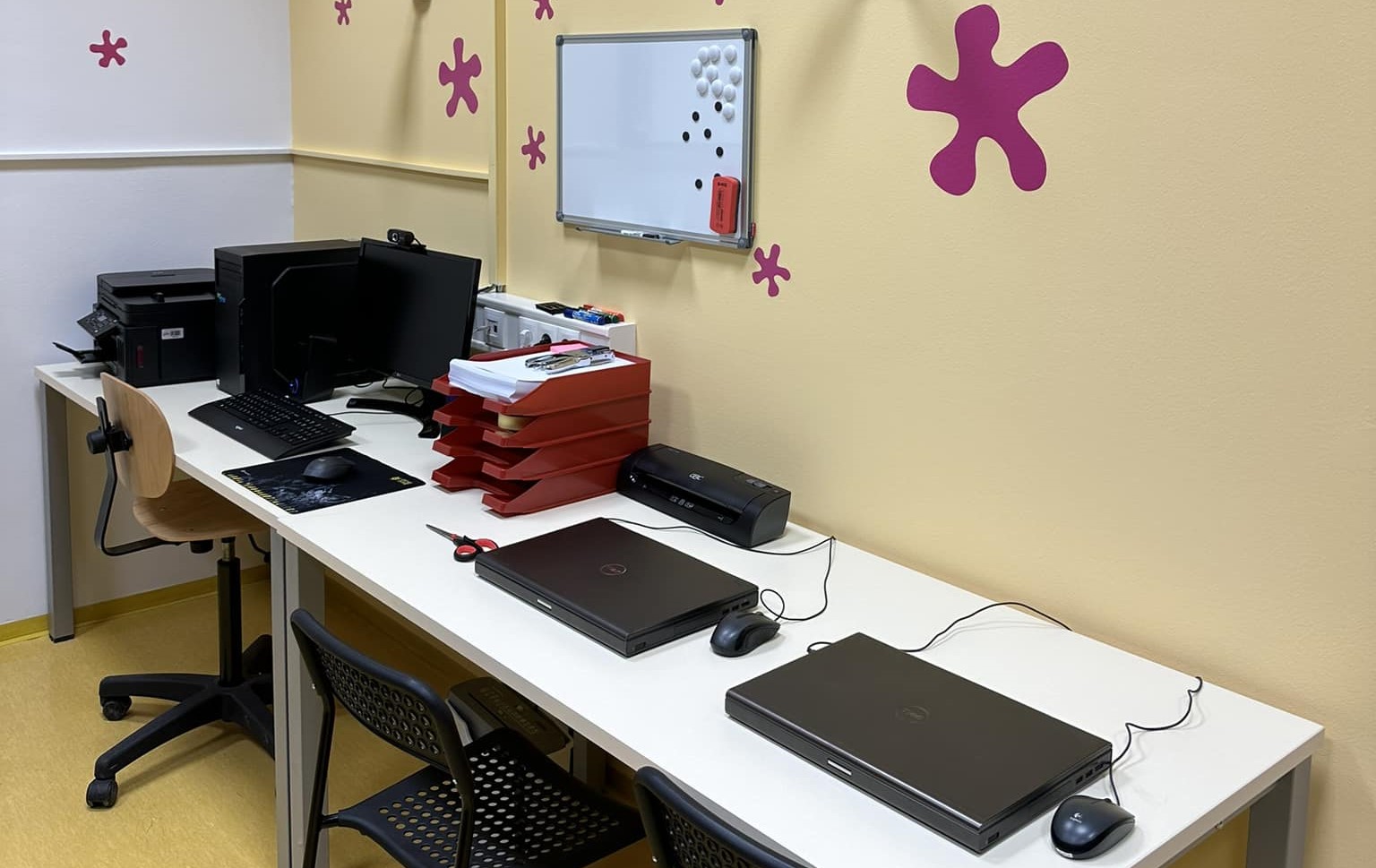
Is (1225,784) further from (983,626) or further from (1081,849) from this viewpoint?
(983,626)

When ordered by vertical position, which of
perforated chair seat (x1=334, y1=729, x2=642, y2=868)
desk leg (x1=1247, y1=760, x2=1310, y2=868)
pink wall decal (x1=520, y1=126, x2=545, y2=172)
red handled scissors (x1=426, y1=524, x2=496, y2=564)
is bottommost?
perforated chair seat (x1=334, y1=729, x2=642, y2=868)

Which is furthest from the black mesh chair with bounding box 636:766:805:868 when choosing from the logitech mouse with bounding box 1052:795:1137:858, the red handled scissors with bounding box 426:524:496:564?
the red handled scissors with bounding box 426:524:496:564

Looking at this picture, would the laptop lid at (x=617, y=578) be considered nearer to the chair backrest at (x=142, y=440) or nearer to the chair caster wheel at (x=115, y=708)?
the chair backrest at (x=142, y=440)

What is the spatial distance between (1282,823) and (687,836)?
0.84m

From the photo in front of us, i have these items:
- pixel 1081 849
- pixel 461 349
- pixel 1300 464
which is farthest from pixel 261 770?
pixel 1300 464

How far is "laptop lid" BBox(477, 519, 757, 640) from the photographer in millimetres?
1806

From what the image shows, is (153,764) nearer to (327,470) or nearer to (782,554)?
(327,470)

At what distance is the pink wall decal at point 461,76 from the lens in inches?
115

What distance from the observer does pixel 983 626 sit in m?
1.89

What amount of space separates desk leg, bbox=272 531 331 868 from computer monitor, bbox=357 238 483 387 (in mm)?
699

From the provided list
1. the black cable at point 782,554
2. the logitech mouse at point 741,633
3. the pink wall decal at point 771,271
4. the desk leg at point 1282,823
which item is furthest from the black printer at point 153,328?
the desk leg at point 1282,823

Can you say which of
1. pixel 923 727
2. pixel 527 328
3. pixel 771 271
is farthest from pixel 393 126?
pixel 923 727

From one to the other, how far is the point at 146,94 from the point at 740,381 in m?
2.10

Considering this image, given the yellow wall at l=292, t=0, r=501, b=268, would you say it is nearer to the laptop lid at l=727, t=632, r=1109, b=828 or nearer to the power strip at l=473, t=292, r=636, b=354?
the power strip at l=473, t=292, r=636, b=354
